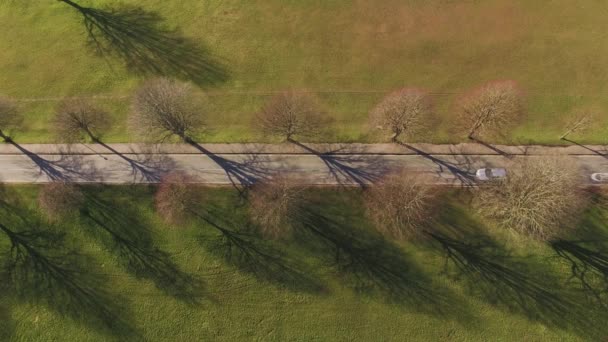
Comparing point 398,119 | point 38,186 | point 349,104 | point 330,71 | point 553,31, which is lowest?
point 38,186

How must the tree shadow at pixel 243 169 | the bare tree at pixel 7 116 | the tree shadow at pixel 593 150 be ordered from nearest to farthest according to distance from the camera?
the tree shadow at pixel 243 169 < the tree shadow at pixel 593 150 < the bare tree at pixel 7 116

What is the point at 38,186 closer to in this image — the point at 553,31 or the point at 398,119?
the point at 398,119

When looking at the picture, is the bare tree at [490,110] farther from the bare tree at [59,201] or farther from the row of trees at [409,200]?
the bare tree at [59,201]

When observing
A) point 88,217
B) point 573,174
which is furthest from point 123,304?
point 573,174

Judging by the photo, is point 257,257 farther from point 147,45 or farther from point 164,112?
point 147,45

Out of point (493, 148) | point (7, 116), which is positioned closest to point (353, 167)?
point (493, 148)

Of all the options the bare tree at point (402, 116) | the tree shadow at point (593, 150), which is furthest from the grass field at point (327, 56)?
the bare tree at point (402, 116)
